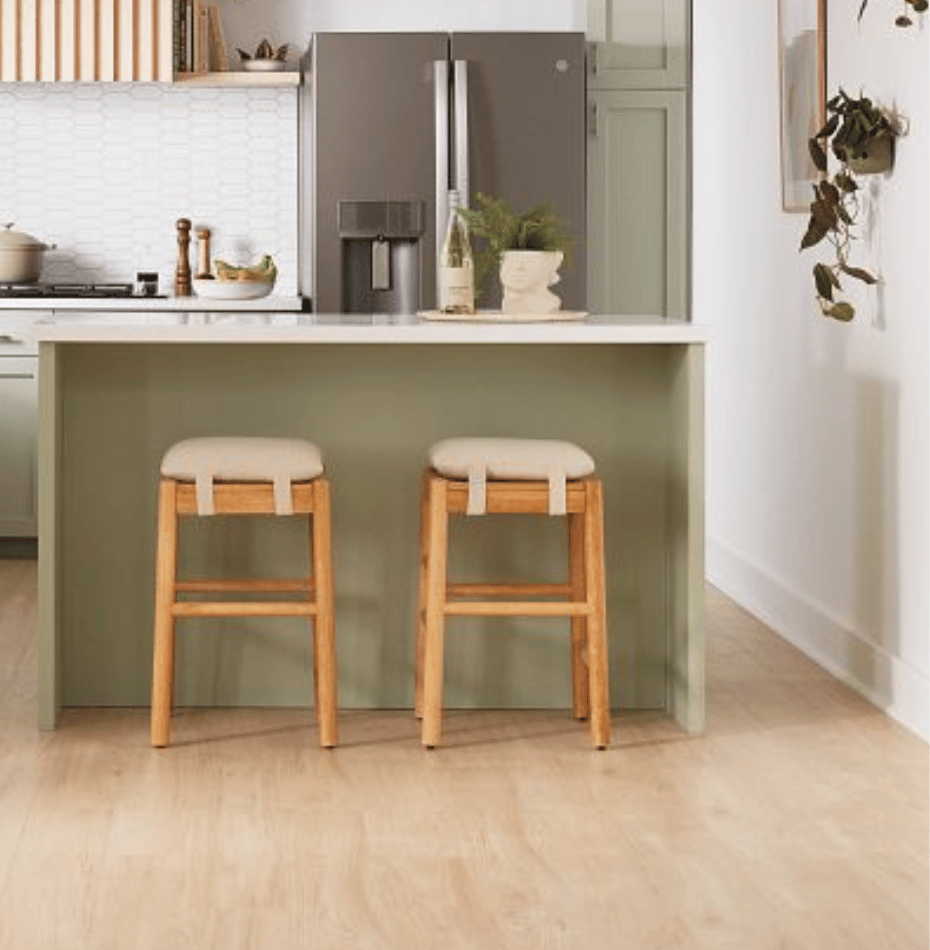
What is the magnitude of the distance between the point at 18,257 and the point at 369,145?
4.37 feet

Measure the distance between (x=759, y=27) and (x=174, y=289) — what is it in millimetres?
2609

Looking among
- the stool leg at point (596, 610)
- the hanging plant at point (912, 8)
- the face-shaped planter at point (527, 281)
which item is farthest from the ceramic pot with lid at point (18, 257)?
the hanging plant at point (912, 8)

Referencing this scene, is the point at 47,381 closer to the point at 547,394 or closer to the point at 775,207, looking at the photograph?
the point at 547,394

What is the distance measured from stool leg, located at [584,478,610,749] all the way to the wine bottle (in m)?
0.59

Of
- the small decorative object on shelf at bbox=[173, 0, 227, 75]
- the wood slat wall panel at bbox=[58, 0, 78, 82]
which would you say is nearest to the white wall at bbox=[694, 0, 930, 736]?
the small decorative object on shelf at bbox=[173, 0, 227, 75]

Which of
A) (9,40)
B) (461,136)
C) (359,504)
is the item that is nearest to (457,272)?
(359,504)

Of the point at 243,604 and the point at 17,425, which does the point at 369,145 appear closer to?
the point at 17,425

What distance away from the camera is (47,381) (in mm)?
4738

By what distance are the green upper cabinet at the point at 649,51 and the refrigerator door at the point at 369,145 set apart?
0.62 metres

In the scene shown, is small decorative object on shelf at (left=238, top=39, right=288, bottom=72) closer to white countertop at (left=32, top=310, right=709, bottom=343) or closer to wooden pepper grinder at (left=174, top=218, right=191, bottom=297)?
wooden pepper grinder at (left=174, top=218, right=191, bottom=297)

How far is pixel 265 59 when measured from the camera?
26.0 ft

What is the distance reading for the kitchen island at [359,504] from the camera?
4.98 metres

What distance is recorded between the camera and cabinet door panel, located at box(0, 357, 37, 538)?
7555 mm

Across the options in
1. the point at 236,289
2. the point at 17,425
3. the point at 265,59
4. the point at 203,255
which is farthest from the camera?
the point at 203,255
